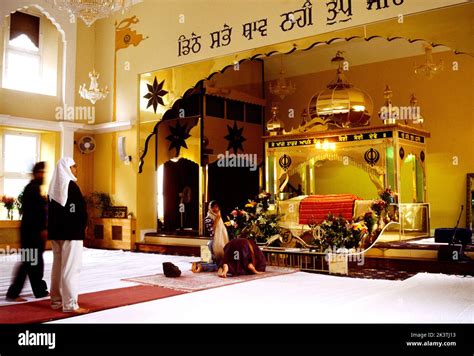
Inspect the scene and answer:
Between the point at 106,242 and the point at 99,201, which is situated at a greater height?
the point at 99,201

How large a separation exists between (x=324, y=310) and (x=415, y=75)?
7294 mm

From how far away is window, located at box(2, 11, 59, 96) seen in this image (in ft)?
35.3

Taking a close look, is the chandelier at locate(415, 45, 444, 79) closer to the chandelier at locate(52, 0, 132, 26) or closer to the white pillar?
the chandelier at locate(52, 0, 132, 26)

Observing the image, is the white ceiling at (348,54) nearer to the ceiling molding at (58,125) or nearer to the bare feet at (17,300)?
the ceiling molding at (58,125)

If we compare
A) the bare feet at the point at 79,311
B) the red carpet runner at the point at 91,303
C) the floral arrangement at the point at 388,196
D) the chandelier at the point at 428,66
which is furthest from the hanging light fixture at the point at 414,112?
the bare feet at the point at 79,311

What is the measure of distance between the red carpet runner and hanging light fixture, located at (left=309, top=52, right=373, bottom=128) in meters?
4.52

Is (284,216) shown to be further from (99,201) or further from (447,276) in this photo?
(99,201)

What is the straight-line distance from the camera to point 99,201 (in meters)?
11.4

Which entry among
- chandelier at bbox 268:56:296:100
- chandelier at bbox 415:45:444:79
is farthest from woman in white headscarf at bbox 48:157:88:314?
chandelier at bbox 268:56:296:100

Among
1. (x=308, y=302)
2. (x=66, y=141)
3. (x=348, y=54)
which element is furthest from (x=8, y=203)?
(x=348, y=54)

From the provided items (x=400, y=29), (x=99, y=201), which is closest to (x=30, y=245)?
(x=400, y=29)

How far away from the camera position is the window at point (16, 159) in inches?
417
